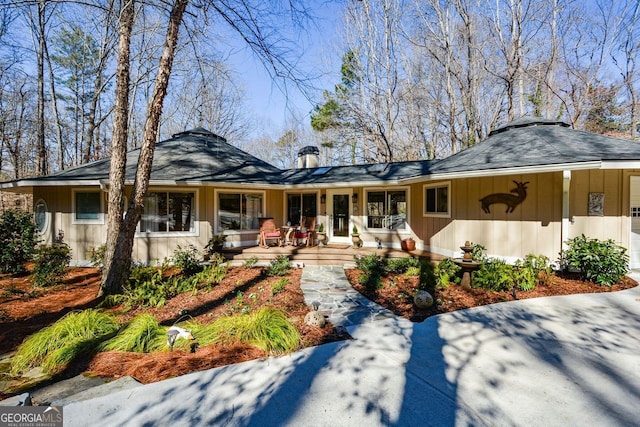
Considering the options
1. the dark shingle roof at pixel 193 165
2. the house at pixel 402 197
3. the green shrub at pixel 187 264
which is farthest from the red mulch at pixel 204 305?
the dark shingle roof at pixel 193 165

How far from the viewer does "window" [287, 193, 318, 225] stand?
10133 millimetres

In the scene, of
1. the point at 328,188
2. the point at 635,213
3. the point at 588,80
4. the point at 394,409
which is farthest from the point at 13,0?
the point at 588,80

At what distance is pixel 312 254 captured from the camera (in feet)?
27.2

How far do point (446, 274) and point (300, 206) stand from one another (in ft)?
19.1

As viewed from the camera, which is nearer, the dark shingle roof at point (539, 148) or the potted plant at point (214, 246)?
the dark shingle roof at point (539, 148)

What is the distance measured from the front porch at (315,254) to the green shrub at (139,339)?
4.33m

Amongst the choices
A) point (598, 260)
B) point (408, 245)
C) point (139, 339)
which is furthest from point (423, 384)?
point (408, 245)

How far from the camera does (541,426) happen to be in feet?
6.93

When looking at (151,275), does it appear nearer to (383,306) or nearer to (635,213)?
(383,306)

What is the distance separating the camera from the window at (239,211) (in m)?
8.76

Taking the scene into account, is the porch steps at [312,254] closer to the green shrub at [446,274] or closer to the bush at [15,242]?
the green shrub at [446,274]

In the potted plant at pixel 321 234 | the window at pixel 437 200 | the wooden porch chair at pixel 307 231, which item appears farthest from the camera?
the potted plant at pixel 321 234

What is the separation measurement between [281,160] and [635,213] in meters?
23.3

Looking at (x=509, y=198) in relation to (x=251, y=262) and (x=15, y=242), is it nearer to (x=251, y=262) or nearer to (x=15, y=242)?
(x=251, y=262)
